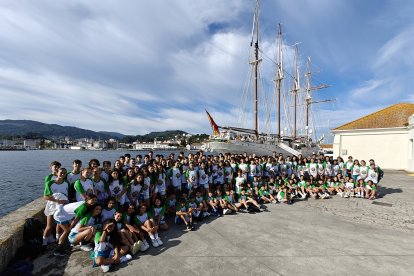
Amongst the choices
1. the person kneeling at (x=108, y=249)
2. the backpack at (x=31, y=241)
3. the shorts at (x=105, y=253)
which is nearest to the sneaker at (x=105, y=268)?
the person kneeling at (x=108, y=249)

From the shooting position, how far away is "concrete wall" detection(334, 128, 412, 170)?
21.8 meters

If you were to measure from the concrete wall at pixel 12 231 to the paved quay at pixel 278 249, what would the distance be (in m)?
0.52

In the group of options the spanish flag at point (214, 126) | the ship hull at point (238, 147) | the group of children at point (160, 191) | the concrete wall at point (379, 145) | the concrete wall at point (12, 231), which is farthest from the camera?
the ship hull at point (238, 147)

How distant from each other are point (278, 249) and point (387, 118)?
86.8ft

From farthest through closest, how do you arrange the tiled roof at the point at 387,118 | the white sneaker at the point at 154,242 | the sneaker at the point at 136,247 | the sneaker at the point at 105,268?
the tiled roof at the point at 387,118 → the white sneaker at the point at 154,242 → the sneaker at the point at 136,247 → the sneaker at the point at 105,268

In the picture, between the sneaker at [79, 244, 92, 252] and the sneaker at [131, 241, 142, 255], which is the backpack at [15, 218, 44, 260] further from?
the sneaker at [131, 241, 142, 255]

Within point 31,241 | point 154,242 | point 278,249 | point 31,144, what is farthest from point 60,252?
point 31,144

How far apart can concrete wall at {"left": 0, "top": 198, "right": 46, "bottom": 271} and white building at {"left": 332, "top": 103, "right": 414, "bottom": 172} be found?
Result: 86.7 feet

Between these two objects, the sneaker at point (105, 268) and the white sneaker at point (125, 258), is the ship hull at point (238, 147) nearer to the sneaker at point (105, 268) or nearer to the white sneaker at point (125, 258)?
the white sneaker at point (125, 258)

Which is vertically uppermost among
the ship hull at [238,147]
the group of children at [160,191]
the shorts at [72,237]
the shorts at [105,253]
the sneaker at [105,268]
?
the ship hull at [238,147]

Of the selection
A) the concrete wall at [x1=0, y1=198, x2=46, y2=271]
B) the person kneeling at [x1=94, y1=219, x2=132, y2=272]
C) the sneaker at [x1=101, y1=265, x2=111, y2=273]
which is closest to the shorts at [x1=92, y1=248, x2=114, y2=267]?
the person kneeling at [x1=94, y1=219, x2=132, y2=272]

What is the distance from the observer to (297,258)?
183 inches

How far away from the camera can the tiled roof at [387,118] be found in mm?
22745

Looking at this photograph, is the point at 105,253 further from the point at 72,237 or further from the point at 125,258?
the point at 72,237
